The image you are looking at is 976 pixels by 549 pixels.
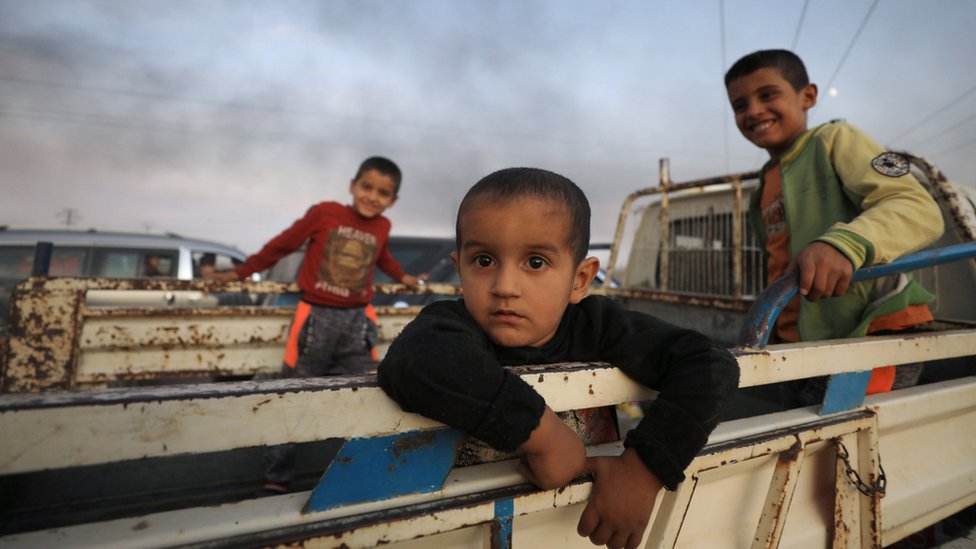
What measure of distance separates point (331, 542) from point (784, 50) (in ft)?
7.67

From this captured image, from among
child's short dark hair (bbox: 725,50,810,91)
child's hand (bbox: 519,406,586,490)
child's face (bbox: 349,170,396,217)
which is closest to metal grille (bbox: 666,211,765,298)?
child's short dark hair (bbox: 725,50,810,91)

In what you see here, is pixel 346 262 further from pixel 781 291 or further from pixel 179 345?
pixel 781 291

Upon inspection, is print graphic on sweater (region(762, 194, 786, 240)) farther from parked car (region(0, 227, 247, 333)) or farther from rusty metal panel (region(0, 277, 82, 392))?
parked car (region(0, 227, 247, 333))

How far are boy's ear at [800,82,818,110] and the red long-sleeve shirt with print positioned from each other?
2.40 meters

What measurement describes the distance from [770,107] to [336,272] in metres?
2.37

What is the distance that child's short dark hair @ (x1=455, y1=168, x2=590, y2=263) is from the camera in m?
0.98

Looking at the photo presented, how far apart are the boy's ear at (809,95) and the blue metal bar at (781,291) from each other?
2.83ft

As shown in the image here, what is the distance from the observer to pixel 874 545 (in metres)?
1.27

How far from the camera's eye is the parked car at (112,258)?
4.69 meters

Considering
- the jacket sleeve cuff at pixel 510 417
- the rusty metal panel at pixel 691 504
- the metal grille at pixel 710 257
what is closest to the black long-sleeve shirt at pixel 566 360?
the jacket sleeve cuff at pixel 510 417

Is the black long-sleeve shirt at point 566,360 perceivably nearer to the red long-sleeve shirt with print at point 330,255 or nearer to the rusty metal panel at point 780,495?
the rusty metal panel at point 780,495

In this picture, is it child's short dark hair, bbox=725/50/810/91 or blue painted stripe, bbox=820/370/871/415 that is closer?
blue painted stripe, bbox=820/370/871/415

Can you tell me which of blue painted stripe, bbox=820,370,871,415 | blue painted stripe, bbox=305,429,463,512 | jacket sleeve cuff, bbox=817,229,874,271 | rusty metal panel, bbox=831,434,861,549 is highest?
jacket sleeve cuff, bbox=817,229,874,271

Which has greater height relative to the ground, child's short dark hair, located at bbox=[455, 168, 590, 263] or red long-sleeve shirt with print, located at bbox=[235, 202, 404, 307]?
child's short dark hair, located at bbox=[455, 168, 590, 263]
